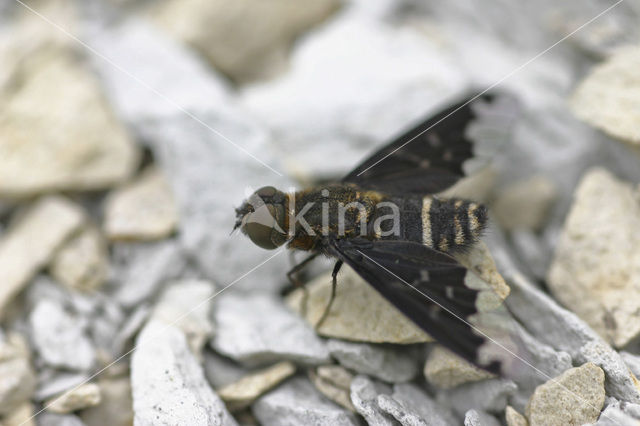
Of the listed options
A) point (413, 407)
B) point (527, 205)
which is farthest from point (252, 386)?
point (527, 205)

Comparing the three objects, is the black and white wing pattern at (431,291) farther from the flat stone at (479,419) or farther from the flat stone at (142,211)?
the flat stone at (142,211)

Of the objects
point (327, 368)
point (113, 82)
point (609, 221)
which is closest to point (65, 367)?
point (327, 368)

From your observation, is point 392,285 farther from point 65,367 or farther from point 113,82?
point 113,82

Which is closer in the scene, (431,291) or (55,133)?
(431,291)

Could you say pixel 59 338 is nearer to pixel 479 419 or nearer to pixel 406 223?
pixel 406 223

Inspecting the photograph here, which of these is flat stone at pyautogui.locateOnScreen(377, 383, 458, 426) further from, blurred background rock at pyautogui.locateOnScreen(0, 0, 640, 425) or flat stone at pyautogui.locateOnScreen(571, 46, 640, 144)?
flat stone at pyautogui.locateOnScreen(571, 46, 640, 144)

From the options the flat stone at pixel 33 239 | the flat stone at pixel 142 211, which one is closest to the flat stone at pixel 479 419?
the flat stone at pixel 142 211

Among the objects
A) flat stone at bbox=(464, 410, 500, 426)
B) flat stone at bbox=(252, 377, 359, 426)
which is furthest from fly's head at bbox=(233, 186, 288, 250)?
flat stone at bbox=(464, 410, 500, 426)
